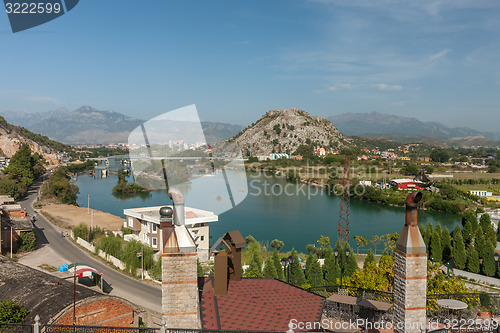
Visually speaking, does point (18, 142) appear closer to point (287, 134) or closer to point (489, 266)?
point (287, 134)

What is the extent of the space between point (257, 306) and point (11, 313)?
4326 millimetres

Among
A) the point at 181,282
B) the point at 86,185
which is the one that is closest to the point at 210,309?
the point at 181,282

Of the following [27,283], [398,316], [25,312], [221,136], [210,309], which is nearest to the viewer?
[398,316]

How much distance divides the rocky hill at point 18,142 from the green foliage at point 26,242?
4403 centimetres

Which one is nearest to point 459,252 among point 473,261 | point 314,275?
point 473,261

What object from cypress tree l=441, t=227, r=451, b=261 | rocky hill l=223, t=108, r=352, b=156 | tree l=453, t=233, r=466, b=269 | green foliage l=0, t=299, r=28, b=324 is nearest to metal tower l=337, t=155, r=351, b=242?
cypress tree l=441, t=227, r=451, b=261

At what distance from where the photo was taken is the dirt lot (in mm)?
21359

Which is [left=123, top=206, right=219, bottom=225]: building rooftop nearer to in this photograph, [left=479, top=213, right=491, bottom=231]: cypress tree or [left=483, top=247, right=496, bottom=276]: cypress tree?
[left=483, top=247, right=496, bottom=276]: cypress tree

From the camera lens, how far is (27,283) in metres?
7.62

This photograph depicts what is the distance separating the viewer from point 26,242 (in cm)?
1498

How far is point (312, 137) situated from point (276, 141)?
8.45 m

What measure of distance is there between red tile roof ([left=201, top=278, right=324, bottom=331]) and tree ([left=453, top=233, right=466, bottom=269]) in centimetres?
1172

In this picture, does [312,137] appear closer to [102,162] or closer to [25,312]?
[102,162]

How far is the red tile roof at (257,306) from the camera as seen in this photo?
3803mm
